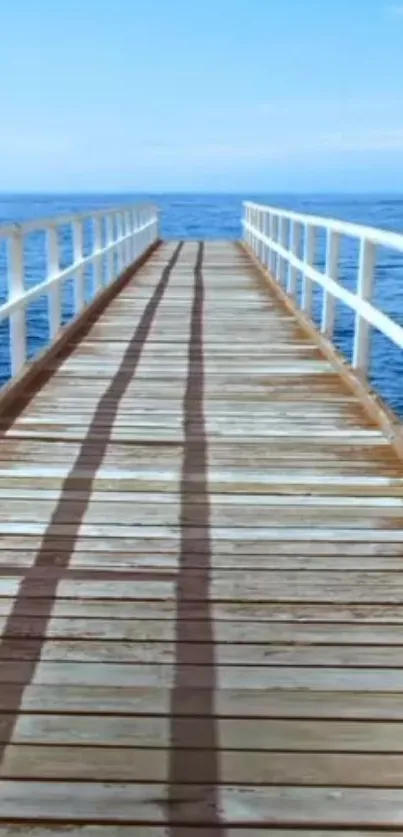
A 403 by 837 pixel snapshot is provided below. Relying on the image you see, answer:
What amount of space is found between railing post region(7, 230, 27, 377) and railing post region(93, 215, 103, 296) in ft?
13.1

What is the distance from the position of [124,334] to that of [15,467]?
4.28 meters

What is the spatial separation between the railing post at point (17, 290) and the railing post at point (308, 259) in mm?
2960

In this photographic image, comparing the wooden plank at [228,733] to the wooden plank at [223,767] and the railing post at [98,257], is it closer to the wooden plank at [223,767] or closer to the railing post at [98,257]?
the wooden plank at [223,767]

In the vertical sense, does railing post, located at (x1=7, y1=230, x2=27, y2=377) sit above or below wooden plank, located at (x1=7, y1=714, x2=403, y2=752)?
above

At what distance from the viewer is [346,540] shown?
11.8 ft

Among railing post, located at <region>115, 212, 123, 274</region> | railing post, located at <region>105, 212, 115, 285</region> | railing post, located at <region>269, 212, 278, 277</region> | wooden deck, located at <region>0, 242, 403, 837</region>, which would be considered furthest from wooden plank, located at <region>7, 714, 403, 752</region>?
railing post, located at <region>269, 212, 278, 277</region>

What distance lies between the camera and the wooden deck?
2158mm

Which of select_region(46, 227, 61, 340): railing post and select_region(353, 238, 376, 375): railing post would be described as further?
select_region(46, 227, 61, 340): railing post

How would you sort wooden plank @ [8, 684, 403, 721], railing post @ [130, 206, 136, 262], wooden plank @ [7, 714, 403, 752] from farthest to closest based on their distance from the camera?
railing post @ [130, 206, 136, 262] → wooden plank @ [8, 684, 403, 721] → wooden plank @ [7, 714, 403, 752]

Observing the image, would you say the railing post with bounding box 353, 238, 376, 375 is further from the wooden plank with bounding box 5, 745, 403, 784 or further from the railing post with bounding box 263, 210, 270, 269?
the railing post with bounding box 263, 210, 270, 269

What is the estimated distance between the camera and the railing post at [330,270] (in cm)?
700

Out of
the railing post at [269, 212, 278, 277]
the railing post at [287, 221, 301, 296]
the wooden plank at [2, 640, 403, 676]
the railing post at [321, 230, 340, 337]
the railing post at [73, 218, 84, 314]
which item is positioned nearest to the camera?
the wooden plank at [2, 640, 403, 676]

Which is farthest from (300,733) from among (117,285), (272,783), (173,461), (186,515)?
(117,285)

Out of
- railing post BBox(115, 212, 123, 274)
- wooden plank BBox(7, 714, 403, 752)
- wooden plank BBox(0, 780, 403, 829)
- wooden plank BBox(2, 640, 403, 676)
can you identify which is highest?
railing post BBox(115, 212, 123, 274)
